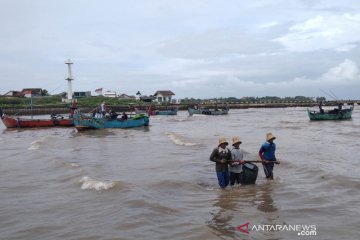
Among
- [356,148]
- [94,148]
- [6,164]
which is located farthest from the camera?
[94,148]

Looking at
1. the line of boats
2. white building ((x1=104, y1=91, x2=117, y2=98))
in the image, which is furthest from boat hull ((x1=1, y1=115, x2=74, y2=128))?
white building ((x1=104, y1=91, x2=117, y2=98))

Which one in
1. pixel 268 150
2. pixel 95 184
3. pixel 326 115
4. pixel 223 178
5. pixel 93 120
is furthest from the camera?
pixel 326 115

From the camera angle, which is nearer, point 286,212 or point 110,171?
point 286,212

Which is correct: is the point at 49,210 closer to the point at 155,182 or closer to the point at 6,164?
the point at 155,182

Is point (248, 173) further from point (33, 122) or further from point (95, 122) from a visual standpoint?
point (33, 122)

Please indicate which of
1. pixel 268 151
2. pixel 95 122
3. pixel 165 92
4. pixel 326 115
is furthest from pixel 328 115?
pixel 165 92

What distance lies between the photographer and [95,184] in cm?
1052

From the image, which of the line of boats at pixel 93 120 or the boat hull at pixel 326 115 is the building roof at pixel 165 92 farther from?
the boat hull at pixel 326 115

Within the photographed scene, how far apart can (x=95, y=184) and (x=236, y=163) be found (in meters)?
3.97

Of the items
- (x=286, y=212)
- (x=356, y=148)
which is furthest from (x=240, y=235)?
(x=356, y=148)

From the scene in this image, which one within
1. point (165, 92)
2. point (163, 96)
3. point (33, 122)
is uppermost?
point (165, 92)

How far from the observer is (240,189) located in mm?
9453

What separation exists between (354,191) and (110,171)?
7473mm

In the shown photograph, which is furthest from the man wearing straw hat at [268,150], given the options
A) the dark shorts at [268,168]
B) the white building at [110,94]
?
the white building at [110,94]
